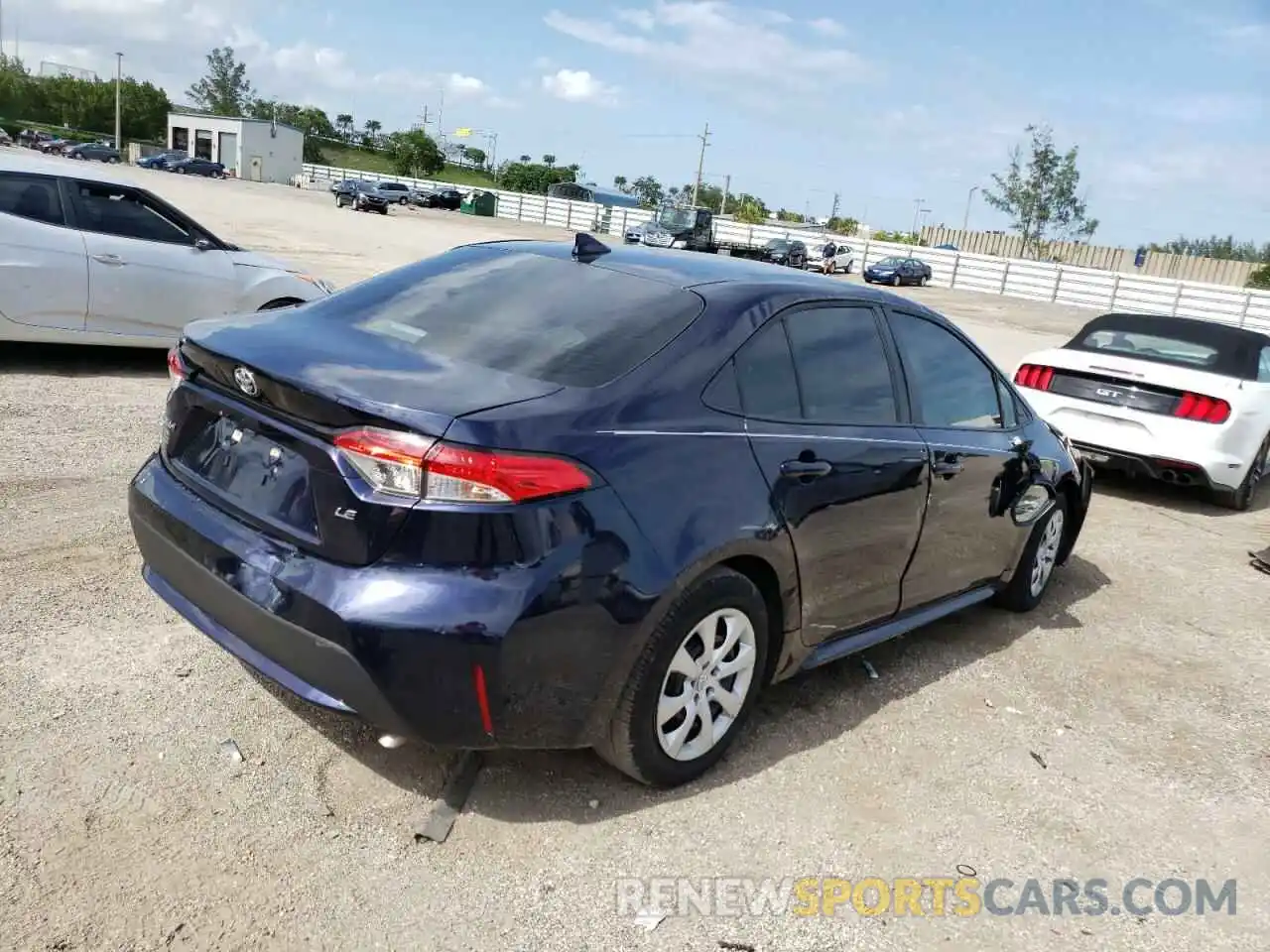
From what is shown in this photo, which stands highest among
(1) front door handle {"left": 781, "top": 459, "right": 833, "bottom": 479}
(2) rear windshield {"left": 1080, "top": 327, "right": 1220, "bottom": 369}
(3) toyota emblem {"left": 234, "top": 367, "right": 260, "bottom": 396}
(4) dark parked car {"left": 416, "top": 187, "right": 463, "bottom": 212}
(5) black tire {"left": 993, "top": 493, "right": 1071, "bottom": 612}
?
(4) dark parked car {"left": 416, "top": 187, "right": 463, "bottom": 212}

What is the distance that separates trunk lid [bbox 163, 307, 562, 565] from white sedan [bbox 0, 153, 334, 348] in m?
5.08

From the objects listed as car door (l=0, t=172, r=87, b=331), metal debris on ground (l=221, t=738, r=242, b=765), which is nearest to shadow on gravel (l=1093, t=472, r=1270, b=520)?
metal debris on ground (l=221, t=738, r=242, b=765)

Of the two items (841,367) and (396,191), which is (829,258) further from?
(841,367)

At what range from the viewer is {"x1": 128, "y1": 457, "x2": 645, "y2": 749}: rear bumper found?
2535 millimetres

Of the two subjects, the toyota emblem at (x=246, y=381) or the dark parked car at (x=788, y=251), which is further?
the dark parked car at (x=788, y=251)

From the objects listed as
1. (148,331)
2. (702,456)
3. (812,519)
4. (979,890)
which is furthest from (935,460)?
(148,331)

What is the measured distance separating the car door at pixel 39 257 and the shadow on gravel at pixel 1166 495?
7.76 metres

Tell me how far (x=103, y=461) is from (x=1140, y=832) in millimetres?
5309

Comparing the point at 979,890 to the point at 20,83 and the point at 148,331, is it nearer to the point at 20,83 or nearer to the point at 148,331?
the point at 148,331

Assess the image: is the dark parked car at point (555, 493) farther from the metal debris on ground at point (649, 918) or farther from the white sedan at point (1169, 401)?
the white sedan at point (1169, 401)

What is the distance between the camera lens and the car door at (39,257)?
285 inches

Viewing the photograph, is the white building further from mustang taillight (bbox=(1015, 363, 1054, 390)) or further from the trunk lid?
the trunk lid

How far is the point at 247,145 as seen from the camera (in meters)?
83.9

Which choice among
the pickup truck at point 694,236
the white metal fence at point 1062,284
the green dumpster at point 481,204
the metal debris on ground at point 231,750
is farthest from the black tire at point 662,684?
the green dumpster at point 481,204
